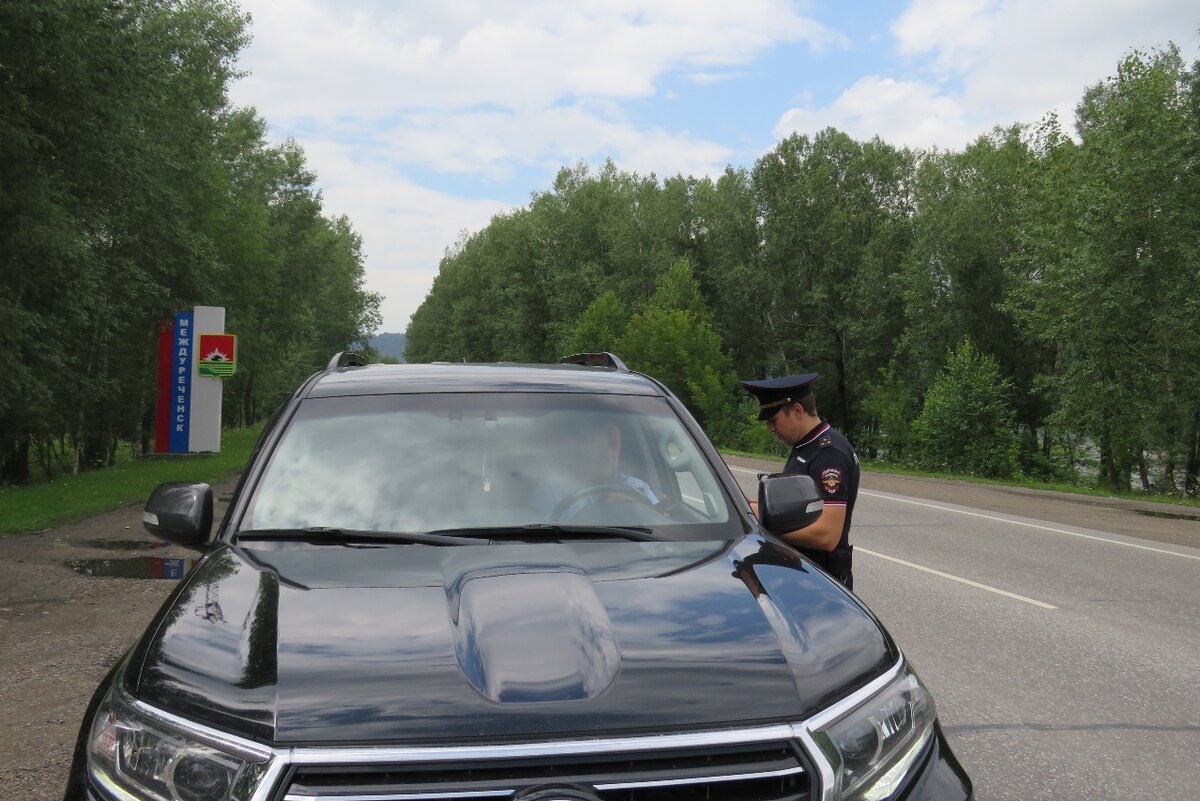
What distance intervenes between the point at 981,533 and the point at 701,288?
209ft

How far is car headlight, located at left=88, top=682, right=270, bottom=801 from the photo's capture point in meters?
2.09

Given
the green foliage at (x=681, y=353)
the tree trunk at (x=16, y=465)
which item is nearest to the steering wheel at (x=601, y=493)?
the tree trunk at (x=16, y=465)

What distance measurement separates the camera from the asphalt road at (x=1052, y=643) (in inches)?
201

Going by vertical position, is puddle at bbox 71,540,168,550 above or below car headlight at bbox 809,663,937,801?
below

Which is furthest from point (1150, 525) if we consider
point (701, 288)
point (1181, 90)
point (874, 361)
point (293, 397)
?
point (701, 288)

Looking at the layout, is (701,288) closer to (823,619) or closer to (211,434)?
(211,434)

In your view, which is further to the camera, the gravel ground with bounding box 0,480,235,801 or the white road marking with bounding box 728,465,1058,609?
the white road marking with bounding box 728,465,1058,609

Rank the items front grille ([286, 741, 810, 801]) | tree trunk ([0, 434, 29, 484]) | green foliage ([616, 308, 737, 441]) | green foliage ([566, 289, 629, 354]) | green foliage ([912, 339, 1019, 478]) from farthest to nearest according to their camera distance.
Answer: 1. green foliage ([566, 289, 629, 354])
2. green foliage ([616, 308, 737, 441])
3. green foliage ([912, 339, 1019, 478])
4. tree trunk ([0, 434, 29, 484])
5. front grille ([286, 741, 810, 801])

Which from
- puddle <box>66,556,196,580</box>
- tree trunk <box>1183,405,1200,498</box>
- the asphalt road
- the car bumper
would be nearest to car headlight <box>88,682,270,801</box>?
the car bumper

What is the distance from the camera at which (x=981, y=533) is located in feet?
51.4

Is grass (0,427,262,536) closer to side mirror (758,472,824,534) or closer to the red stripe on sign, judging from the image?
the red stripe on sign

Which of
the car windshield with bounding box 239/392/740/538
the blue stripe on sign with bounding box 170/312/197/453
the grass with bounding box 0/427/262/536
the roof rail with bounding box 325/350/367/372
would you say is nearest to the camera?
the car windshield with bounding box 239/392/740/538

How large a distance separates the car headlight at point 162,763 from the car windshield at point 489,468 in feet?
3.33

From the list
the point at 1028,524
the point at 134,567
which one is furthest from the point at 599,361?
the point at 1028,524
